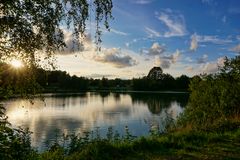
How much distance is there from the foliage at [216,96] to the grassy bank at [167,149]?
8719 mm

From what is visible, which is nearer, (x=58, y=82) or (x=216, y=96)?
(x=216, y=96)

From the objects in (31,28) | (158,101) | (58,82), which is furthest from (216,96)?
(58,82)

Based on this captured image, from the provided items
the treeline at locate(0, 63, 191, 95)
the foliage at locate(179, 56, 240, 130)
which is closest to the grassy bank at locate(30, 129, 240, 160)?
the treeline at locate(0, 63, 191, 95)

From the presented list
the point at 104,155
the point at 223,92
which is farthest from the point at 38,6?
the point at 223,92

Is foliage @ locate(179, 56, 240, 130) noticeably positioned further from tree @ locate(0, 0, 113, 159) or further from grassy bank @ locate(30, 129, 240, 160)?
tree @ locate(0, 0, 113, 159)

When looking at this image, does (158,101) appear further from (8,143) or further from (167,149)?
(8,143)

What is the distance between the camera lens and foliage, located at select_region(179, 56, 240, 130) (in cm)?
2388

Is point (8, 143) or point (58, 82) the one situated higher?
point (58, 82)

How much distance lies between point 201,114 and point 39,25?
1980cm

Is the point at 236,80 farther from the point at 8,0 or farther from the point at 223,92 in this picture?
the point at 8,0

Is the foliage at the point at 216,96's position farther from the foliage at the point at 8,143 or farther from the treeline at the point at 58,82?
the foliage at the point at 8,143

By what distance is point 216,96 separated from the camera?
24.9m

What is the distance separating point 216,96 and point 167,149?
520 inches

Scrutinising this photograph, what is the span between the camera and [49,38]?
6.95 meters
